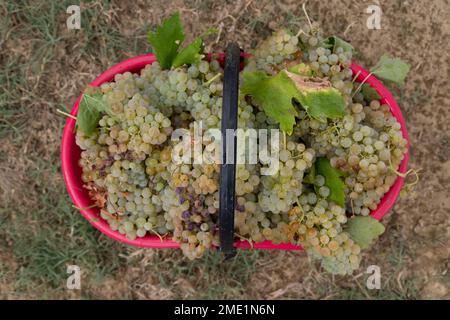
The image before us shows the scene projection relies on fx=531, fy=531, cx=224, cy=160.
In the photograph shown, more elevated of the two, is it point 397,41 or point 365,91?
point 397,41

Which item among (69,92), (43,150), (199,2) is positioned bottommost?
(43,150)

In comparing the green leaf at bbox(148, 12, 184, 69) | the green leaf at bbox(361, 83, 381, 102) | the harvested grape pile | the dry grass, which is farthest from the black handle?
the dry grass

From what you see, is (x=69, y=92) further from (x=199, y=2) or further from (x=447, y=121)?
(x=447, y=121)

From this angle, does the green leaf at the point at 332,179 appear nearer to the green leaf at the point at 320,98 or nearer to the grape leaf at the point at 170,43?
the green leaf at the point at 320,98

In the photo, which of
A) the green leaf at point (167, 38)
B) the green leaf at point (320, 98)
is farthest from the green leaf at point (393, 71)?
the green leaf at point (167, 38)

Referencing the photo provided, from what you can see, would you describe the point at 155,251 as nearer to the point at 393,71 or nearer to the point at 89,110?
the point at 89,110

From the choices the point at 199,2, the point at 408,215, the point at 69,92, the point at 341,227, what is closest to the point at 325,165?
the point at 341,227

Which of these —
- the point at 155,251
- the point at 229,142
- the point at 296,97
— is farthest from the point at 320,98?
the point at 155,251

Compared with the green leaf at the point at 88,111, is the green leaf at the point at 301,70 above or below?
above
